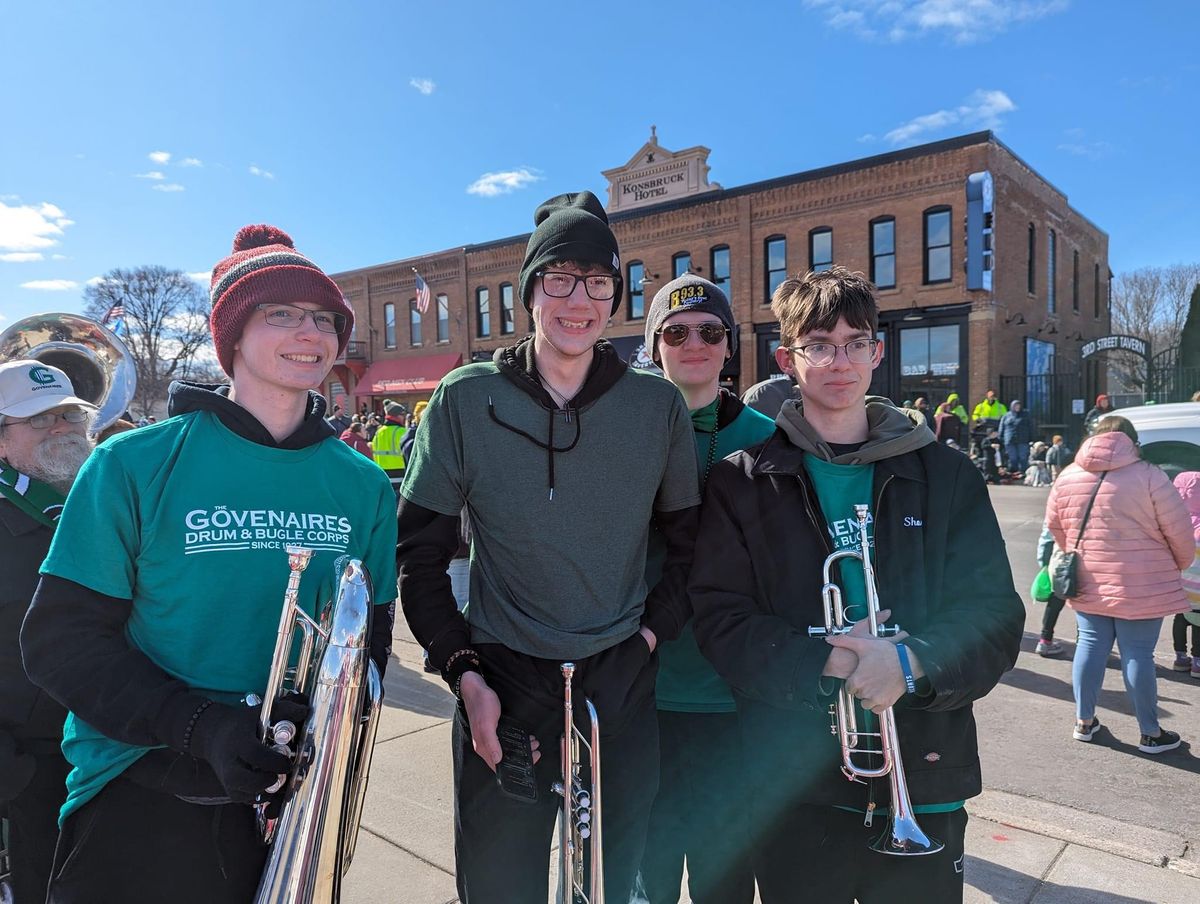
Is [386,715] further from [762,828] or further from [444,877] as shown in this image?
[762,828]

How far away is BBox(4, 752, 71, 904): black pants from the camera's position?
2.19m

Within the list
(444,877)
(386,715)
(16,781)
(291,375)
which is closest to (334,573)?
(291,375)

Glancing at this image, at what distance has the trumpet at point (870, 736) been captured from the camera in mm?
1733

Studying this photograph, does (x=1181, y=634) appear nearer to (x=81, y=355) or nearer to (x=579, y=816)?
(x=579, y=816)

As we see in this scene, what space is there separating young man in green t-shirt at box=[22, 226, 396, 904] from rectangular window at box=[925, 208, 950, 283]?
67.2 ft

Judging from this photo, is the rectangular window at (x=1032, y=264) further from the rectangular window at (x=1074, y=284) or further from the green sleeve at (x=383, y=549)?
the green sleeve at (x=383, y=549)

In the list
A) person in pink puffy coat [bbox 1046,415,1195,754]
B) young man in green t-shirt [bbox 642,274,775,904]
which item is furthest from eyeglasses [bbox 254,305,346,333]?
person in pink puffy coat [bbox 1046,415,1195,754]

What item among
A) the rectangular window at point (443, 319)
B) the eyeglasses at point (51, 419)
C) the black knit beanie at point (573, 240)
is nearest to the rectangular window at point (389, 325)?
the rectangular window at point (443, 319)

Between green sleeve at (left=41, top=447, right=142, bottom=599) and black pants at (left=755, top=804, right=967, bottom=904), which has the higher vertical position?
green sleeve at (left=41, top=447, right=142, bottom=599)

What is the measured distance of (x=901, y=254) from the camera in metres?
19.9

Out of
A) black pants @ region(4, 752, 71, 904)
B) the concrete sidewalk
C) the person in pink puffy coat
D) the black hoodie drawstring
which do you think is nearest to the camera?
the black hoodie drawstring

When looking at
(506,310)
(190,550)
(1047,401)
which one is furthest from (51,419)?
(506,310)

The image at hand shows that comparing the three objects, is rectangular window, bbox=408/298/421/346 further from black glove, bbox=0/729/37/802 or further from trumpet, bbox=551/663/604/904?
trumpet, bbox=551/663/604/904

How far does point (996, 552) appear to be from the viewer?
1948 millimetres
